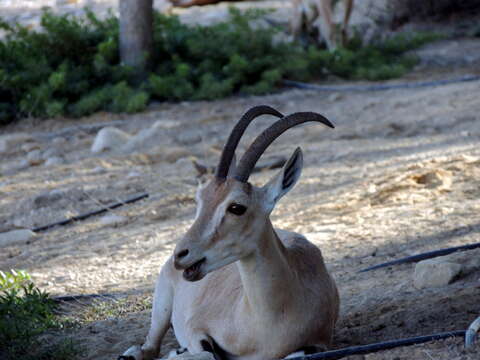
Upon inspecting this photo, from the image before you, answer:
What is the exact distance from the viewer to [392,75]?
13.5 metres

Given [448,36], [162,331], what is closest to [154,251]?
[162,331]

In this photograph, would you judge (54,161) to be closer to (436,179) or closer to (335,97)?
(335,97)

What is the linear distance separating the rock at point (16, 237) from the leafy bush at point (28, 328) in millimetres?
2153

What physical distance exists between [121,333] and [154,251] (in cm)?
179

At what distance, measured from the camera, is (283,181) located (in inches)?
159

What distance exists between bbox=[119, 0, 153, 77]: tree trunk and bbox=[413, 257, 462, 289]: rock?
8.63m

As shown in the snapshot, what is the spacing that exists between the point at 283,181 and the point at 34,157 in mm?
7167

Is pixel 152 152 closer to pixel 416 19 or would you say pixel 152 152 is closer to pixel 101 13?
pixel 416 19

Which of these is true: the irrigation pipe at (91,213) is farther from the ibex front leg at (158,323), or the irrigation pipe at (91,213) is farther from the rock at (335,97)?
the rock at (335,97)

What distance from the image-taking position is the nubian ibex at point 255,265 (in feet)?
12.4

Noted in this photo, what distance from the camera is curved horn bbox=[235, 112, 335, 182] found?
12.9 ft

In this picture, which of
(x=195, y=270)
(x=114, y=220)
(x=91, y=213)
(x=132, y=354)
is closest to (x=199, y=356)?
(x=195, y=270)

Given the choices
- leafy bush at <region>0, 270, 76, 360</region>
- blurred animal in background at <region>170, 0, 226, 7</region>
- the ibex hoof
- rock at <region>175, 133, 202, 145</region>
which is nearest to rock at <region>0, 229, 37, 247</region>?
leafy bush at <region>0, 270, 76, 360</region>

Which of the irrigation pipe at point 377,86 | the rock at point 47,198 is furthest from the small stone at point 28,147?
the irrigation pipe at point 377,86
